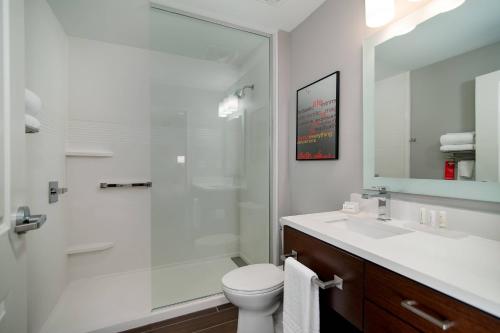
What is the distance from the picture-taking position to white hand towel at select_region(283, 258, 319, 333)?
3.19ft

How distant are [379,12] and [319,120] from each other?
0.76 meters

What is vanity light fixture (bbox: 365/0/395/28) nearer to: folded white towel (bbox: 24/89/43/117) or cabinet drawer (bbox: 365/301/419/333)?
cabinet drawer (bbox: 365/301/419/333)

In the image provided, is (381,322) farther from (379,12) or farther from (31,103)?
(31,103)

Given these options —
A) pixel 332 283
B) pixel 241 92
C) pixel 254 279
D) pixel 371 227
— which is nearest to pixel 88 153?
pixel 241 92

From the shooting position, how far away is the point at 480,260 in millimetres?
751

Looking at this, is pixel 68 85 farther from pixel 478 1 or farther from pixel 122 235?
pixel 478 1

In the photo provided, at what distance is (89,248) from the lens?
224cm

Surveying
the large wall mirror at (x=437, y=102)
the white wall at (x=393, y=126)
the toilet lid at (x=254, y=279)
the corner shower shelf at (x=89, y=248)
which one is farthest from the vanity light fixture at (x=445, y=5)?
the corner shower shelf at (x=89, y=248)

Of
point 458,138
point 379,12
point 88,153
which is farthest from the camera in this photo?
point 88,153

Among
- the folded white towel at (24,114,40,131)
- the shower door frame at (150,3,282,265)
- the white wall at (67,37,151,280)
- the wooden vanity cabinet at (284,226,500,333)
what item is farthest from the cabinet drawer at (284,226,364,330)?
the white wall at (67,37,151,280)

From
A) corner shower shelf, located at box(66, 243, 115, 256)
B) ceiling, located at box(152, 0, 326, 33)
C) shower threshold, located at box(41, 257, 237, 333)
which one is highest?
ceiling, located at box(152, 0, 326, 33)

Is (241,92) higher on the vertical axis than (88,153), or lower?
higher

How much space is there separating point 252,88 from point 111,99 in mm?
1432

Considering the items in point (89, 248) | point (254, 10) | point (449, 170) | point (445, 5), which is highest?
point (254, 10)
